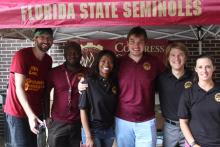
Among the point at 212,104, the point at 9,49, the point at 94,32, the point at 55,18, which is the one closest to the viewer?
the point at 212,104

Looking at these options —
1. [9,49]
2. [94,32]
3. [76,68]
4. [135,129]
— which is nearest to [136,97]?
[135,129]

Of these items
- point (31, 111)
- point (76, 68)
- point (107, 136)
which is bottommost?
point (107, 136)

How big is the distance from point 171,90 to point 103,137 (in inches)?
35.3

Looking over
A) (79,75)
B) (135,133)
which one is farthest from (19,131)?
(135,133)

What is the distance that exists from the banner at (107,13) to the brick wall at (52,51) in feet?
14.4

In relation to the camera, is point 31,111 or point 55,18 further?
point 31,111

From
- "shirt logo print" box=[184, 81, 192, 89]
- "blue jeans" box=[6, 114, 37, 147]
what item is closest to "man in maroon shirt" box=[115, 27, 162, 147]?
"shirt logo print" box=[184, 81, 192, 89]

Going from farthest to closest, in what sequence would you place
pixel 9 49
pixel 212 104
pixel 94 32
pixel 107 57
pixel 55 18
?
1. pixel 9 49
2. pixel 94 32
3. pixel 107 57
4. pixel 55 18
5. pixel 212 104

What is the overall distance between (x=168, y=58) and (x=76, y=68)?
41.0 inches

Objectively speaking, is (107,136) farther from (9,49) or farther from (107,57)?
(9,49)

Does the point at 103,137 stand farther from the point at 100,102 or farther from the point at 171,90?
the point at 171,90

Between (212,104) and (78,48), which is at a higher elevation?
(78,48)

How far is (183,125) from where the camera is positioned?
3.69 meters

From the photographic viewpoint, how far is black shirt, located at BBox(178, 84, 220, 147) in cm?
349
